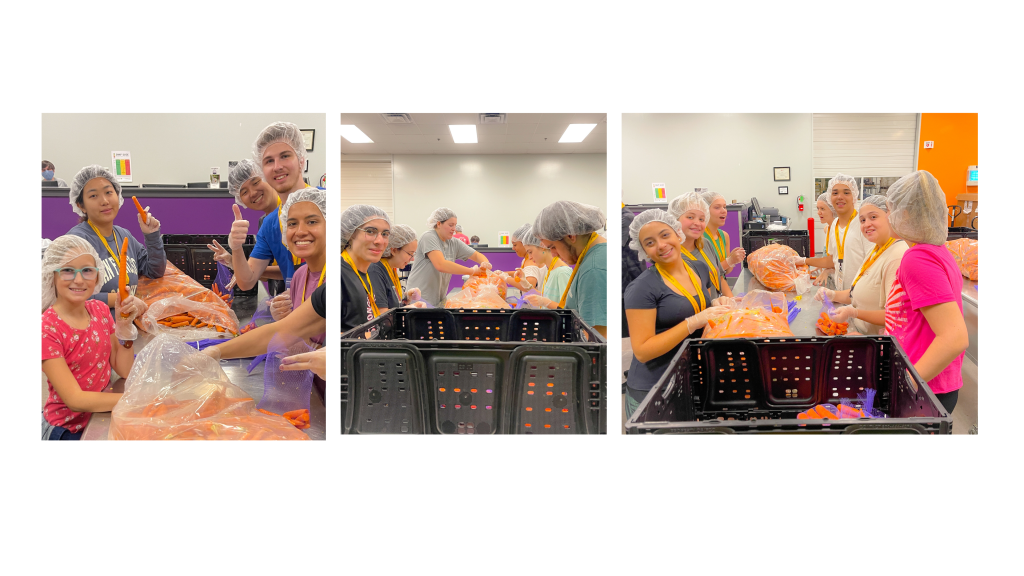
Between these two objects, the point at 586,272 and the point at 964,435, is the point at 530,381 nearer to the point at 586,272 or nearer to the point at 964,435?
the point at 586,272

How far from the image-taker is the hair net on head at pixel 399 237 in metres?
2.74

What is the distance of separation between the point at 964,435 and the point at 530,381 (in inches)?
62.4

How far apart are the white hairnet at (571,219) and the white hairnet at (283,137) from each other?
1014 mm

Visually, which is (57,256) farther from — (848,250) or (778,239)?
(848,250)

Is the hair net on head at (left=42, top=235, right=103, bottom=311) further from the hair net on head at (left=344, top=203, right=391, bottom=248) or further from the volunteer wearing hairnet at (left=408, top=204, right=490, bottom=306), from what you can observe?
the volunteer wearing hairnet at (left=408, top=204, right=490, bottom=306)

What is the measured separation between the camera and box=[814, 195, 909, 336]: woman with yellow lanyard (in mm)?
1982

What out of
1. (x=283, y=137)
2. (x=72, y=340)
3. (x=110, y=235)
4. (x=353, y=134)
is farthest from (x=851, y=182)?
(x=72, y=340)

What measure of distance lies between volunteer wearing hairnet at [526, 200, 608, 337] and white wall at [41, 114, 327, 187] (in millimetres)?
966

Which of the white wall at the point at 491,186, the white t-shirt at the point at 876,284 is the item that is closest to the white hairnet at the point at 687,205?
the white wall at the point at 491,186

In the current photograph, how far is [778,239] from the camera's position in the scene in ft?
7.93

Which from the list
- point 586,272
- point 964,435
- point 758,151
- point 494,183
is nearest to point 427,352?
point 586,272

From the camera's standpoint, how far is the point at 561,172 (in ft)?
8.41

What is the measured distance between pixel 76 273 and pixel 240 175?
0.68m

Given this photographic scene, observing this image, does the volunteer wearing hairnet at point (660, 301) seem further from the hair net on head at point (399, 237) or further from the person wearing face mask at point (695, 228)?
the hair net on head at point (399, 237)
